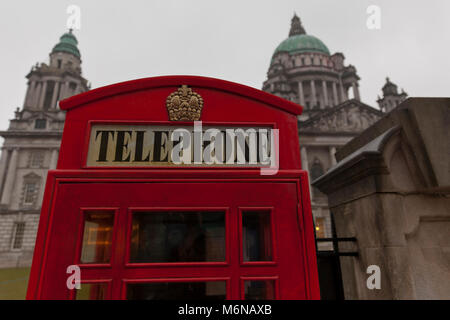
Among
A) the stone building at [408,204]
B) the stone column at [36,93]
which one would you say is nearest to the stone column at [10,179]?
the stone column at [36,93]

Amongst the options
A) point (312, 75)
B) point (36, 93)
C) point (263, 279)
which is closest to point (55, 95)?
point (36, 93)

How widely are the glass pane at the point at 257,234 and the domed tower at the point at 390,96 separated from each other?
166ft

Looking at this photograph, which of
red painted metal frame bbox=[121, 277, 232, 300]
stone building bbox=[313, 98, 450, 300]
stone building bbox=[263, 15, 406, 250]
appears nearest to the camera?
red painted metal frame bbox=[121, 277, 232, 300]

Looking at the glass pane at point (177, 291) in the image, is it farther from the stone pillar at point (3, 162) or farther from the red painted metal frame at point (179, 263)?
the stone pillar at point (3, 162)

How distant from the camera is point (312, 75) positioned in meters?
50.3

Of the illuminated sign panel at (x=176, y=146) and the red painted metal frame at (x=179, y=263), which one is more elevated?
the illuminated sign panel at (x=176, y=146)

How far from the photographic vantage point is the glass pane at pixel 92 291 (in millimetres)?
1859

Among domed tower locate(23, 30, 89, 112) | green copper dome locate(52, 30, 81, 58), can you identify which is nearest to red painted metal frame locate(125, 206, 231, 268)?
domed tower locate(23, 30, 89, 112)

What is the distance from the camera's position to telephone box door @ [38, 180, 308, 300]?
1877 mm

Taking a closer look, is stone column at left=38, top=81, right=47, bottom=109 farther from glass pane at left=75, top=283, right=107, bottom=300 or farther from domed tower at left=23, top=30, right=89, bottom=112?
glass pane at left=75, top=283, right=107, bottom=300

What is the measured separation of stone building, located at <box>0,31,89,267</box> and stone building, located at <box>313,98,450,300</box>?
1321 inches
